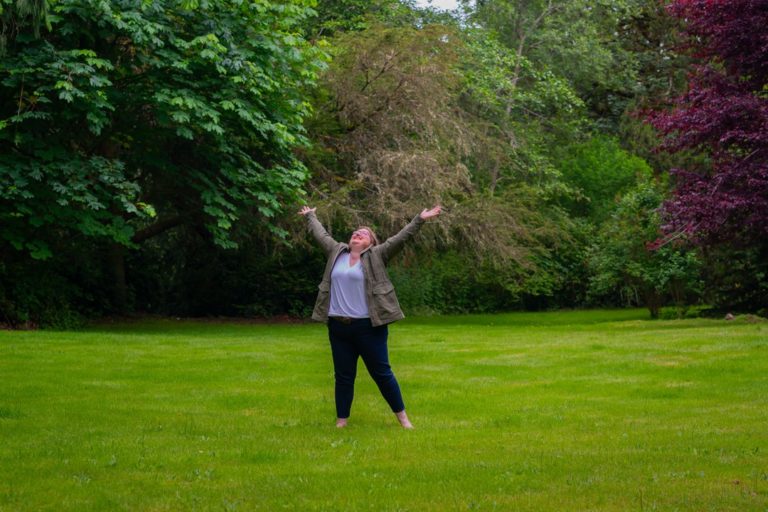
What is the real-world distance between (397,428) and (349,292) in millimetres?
1421

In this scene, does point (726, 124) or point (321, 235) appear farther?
point (726, 124)

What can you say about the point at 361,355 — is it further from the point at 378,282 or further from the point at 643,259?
the point at 643,259

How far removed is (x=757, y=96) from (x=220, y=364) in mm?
12001

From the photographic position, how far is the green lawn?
6918 millimetres

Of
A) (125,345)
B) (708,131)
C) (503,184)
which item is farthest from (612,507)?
(503,184)

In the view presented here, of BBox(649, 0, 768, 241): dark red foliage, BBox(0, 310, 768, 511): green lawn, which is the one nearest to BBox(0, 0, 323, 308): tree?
BBox(0, 310, 768, 511): green lawn

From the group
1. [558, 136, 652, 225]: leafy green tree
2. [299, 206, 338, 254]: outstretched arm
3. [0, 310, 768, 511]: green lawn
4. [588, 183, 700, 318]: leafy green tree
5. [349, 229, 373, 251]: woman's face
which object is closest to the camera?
[0, 310, 768, 511]: green lawn

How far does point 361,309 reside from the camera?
9.76 m

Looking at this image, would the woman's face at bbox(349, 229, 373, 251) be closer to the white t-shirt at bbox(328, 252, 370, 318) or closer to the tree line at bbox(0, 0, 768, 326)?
the white t-shirt at bbox(328, 252, 370, 318)

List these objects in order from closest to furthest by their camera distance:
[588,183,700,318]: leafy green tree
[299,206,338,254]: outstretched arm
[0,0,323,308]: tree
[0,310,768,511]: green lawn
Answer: [0,310,768,511]: green lawn
[299,206,338,254]: outstretched arm
[0,0,323,308]: tree
[588,183,700,318]: leafy green tree

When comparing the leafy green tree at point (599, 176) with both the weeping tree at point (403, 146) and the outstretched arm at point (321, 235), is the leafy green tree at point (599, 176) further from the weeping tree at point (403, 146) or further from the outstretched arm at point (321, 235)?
the outstretched arm at point (321, 235)

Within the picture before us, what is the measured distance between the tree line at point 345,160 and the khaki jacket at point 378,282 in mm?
3749

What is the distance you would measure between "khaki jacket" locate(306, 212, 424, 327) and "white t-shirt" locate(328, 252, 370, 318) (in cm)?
6

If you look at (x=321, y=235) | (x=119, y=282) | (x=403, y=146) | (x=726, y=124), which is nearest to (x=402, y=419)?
(x=321, y=235)
